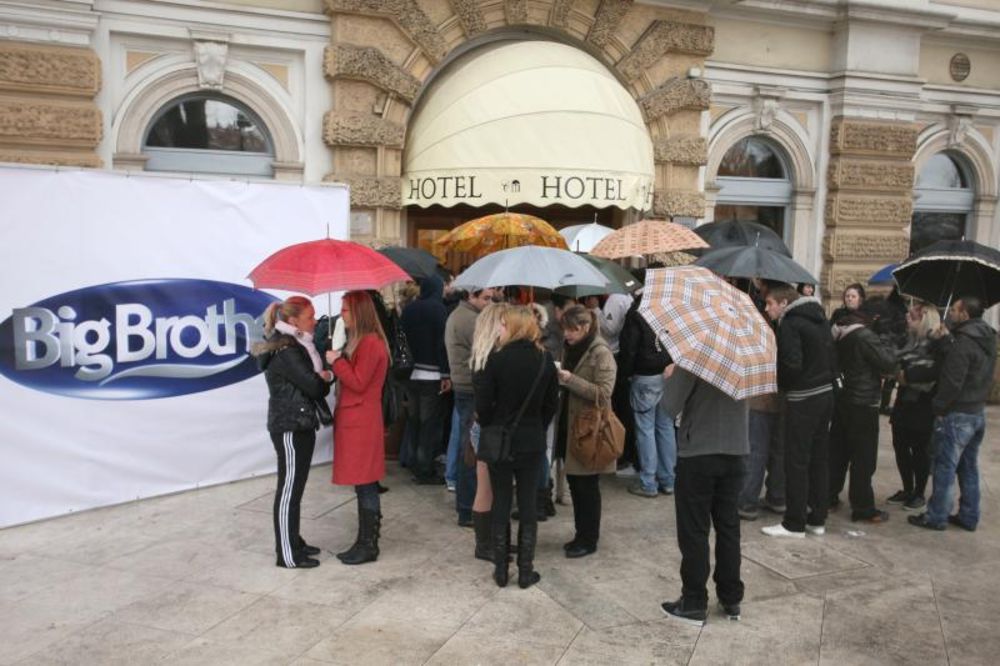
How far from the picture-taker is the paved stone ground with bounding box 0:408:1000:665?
470cm

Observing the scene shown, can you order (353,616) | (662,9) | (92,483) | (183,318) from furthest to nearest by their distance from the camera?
(662,9) → (183,318) → (92,483) → (353,616)

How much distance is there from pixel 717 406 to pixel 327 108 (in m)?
6.37

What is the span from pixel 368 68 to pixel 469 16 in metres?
1.39

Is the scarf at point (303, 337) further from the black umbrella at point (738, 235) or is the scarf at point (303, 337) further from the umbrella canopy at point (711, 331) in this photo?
the black umbrella at point (738, 235)

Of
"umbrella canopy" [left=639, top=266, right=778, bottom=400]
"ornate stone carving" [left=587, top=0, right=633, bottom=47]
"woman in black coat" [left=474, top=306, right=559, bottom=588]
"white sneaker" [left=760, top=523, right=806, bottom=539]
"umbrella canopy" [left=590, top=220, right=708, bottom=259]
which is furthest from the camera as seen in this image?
"ornate stone carving" [left=587, top=0, right=633, bottom=47]

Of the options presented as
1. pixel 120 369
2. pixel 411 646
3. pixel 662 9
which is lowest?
pixel 411 646

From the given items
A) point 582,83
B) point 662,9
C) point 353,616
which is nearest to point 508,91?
point 582,83

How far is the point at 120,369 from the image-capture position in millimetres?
6656

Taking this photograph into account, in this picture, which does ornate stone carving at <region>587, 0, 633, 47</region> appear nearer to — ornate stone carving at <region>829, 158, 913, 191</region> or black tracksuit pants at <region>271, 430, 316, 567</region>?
ornate stone carving at <region>829, 158, 913, 191</region>

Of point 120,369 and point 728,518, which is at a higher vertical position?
point 120,369

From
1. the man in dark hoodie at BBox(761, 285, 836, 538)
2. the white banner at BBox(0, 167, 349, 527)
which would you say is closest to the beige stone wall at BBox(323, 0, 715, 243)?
the white banner at BBox(0, 167, 349, 527)

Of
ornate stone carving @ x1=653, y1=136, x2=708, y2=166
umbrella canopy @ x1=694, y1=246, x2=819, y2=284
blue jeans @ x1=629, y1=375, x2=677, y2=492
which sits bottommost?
blue jeans @ x1=629, y1=375, x2=677, y2=492

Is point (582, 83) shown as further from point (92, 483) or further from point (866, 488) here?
point (92, 483)

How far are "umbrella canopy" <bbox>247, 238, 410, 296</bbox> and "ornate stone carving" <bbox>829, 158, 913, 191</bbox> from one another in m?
8.83
